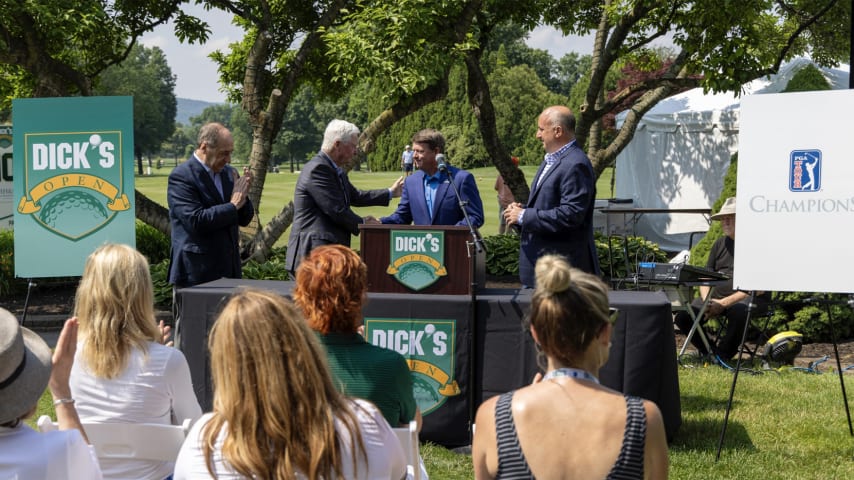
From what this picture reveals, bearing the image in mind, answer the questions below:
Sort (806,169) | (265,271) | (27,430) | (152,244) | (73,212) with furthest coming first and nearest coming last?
(152,244), (265,271), (73,212), (806,169), (27,430)

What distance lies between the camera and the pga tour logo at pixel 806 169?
490 cm

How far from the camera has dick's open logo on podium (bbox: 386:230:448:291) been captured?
199 inches

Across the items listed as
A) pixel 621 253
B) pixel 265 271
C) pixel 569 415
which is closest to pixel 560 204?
pixel 569 415

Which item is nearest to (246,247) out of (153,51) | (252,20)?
(252,20)

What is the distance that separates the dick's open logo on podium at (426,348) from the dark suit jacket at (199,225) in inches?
56.4

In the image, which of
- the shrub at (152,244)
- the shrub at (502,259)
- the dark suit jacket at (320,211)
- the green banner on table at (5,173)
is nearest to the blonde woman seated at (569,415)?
the dark suit jacket at (320,211)

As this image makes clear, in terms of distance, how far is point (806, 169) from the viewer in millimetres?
4910

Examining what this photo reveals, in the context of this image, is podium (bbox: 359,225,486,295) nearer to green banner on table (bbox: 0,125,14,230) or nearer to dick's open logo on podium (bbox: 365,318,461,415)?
dick's open logo on podium (bbox: 365,318,461,415)

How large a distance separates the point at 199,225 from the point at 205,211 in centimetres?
10

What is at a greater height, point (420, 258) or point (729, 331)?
point (420, 258)

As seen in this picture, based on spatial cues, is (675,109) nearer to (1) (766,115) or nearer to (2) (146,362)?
(1) (766,115)

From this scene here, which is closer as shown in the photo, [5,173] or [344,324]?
[344,324]

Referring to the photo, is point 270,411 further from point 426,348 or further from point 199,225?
point 199,225

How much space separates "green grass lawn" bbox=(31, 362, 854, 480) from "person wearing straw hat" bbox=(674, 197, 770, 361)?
73 centimetres
